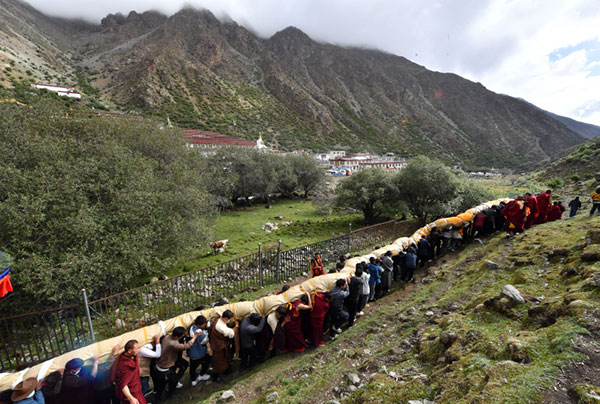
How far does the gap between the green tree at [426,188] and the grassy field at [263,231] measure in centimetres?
477

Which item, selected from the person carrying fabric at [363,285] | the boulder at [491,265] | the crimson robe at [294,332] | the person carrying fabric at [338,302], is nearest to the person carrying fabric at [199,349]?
the crimson robe at [294,332]

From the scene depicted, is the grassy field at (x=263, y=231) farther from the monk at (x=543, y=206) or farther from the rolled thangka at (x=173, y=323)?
the monk at (x=543, y=206)

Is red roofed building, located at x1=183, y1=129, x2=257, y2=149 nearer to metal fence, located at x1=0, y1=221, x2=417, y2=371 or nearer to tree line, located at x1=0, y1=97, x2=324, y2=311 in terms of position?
tree line, located at x1=0, y1=97, x2=324, y2=311

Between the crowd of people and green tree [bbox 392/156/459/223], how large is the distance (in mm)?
12141

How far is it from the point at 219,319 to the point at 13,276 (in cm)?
653

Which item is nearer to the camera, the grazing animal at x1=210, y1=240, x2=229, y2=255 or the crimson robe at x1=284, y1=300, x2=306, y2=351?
the crimson robe at x1=284, y1=300, x2=306, y2=351

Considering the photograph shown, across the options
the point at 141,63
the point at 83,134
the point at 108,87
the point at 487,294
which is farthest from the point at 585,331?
the point at 141,63

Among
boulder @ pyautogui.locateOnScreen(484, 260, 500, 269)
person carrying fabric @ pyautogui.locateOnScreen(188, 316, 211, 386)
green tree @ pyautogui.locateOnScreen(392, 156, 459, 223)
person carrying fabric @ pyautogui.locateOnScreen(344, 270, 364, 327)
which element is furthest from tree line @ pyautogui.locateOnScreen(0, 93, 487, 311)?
green tree @ pyautogui.locateOnScreen(392, 156, 459, 223)

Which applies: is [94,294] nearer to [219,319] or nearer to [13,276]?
[13,276]

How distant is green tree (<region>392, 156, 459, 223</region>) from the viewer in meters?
18.8

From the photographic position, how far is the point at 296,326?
5.95 metres

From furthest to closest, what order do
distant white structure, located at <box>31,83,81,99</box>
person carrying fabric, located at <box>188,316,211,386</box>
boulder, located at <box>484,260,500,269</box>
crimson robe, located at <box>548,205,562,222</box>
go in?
1. distant white structure, located at <box>31,83,81,99</box>
2. crimson robe, located at <box>548,205,562,222</box>
3. boulder, located at <box>484,260,500,269</box>
4. person carrying fabric, located at <box>188,316,211,386</box>

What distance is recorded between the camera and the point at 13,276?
6992 mm

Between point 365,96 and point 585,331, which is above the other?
point 365,96
